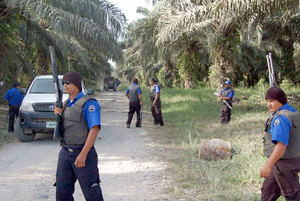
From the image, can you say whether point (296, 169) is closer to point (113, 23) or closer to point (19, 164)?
point (19, 164)

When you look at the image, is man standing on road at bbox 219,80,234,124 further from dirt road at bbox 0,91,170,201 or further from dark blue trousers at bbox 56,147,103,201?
dark blue trousers at bbox 56,147,103,201

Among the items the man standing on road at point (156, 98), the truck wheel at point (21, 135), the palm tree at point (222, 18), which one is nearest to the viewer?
the truck wheel at point (21, 135)

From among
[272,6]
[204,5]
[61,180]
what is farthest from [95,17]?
[61,180]

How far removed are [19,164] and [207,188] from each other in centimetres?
372

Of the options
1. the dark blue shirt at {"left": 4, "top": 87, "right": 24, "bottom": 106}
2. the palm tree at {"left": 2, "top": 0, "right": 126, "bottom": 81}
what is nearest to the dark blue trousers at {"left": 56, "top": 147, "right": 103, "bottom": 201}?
the dark blue shirt at {"left": 4, "top": 87, "right": 24, "bottom": 106}

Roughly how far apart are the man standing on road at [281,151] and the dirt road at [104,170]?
1791 mm

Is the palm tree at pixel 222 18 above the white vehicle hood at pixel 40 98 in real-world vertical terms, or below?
above

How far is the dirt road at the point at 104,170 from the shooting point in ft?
15.9

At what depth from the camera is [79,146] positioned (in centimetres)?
342

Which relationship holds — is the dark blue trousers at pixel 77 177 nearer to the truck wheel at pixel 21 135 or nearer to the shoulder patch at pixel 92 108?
the shoulder patch at pixel 92 108

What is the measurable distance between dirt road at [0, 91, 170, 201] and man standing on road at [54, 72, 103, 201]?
1.36 m

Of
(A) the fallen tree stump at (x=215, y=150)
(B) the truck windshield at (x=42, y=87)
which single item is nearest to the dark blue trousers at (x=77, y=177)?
(A) the fallen tree stump at (x=215, y=150)

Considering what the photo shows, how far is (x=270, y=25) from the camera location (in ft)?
47.7

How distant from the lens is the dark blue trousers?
3320 mm
